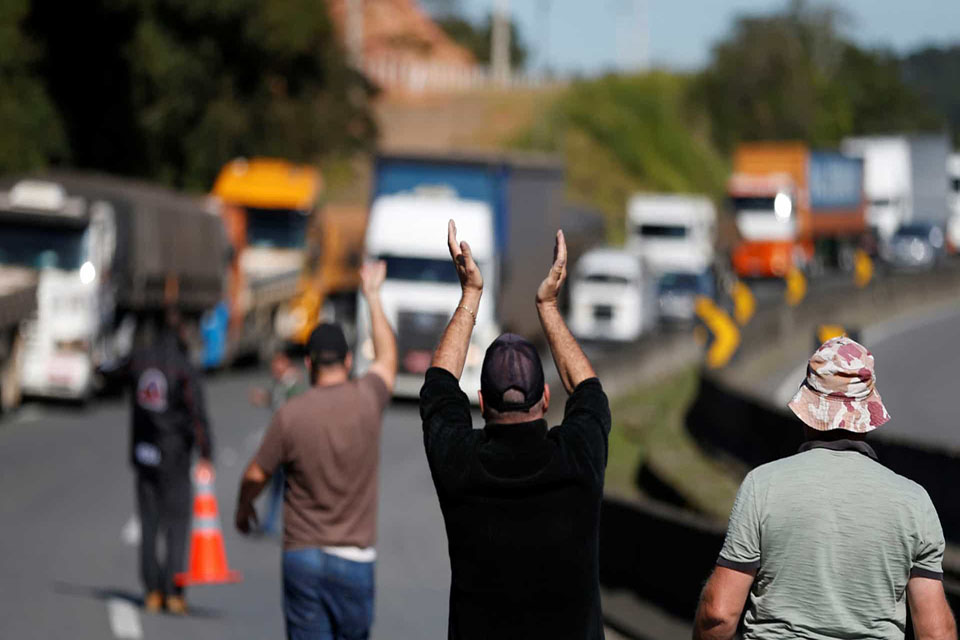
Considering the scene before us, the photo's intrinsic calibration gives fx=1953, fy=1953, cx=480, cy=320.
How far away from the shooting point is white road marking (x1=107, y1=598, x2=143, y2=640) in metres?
11.5

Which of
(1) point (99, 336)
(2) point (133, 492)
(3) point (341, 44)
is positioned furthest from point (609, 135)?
(2) point (133, 492)

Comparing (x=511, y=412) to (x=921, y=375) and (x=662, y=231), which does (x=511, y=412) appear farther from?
(x=662, y=231)

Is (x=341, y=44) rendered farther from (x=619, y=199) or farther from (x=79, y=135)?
(x=619, y=199)

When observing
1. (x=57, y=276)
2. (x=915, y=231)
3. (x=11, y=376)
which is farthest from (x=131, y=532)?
(x=915, y=231)

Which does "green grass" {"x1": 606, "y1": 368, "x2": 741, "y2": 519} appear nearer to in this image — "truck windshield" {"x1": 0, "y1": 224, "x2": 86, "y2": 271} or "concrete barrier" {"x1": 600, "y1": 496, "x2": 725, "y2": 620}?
"concrete barrier" {"x1": 600, "y1": 496, "x2": 725, "y2": 620}

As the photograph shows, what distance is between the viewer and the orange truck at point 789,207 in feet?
198

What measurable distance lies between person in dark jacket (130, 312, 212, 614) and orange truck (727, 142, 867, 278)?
49066 mm

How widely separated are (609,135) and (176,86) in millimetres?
47527

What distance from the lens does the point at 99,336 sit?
28.2 metres

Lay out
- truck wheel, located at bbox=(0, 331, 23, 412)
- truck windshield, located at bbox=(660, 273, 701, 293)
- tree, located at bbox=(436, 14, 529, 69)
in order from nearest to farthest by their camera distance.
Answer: truck wheel, located at bbox=(0, 331, 23, 412) < truck windshield, located at bbox=(660, 273, 701, 293) < tree, located at bbox=(436, 14, 529, 69)

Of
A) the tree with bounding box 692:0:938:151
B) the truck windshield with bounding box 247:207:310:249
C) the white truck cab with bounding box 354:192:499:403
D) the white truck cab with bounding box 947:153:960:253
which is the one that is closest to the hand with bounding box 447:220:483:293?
the white truck cab with bounding box 354:192:499:403

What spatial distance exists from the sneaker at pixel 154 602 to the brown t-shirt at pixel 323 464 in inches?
193

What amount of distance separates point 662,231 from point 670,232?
24 cm

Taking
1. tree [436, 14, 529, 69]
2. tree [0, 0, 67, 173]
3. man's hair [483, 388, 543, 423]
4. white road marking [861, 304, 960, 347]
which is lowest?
white road marking [861, 304, 960, 347]
